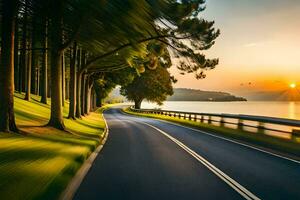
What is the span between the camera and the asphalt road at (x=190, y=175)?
8.06 meters

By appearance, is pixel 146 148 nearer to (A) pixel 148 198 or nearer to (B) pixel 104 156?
(B) pixel 104 156

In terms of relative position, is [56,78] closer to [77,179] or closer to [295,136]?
[77,179]

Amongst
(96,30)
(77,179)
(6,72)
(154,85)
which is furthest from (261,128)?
(154,85)

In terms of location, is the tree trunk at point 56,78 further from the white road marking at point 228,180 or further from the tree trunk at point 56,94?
the white road marking at point 228,180

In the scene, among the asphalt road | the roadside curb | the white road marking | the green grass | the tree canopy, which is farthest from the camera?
the tree canopy

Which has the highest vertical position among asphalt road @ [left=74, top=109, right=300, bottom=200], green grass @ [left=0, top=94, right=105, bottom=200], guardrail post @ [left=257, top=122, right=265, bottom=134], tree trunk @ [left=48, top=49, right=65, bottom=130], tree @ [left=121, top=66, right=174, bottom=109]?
tree @ [left=121, top=66, right=174, bottom=109]

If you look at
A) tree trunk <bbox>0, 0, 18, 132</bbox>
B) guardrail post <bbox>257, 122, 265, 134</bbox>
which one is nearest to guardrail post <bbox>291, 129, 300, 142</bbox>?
guardrail post <bbox>257, 122, 265, 134</bbox>

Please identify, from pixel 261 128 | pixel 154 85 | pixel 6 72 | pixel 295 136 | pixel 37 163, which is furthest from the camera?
pixel 154 85

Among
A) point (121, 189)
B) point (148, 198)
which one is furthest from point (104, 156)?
point (148, 198)

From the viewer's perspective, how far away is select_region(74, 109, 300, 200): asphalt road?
8.06 metres

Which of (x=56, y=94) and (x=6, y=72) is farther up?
(x=6, y=72)

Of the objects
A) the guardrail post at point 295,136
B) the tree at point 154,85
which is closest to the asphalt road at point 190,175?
the guardrail post at point 295,136

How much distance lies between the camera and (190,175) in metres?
10.1

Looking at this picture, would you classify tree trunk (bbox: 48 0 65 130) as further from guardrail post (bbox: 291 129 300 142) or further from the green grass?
guardrail post (bbox: 291 129 300 142)
